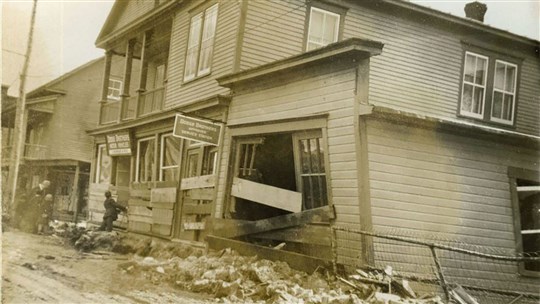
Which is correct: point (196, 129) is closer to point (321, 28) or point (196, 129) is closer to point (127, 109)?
point (321, 28)

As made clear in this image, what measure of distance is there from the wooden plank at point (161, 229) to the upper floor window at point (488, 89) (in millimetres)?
8374

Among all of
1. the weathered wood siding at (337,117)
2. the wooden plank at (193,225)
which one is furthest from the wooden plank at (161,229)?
the weathered wood siding at (337,117)

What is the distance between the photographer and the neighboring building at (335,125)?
638 cm

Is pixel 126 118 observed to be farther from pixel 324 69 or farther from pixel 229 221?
pixel 324 69

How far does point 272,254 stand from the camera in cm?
657

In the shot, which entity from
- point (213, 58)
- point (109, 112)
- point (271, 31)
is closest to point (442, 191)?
point (271, 31)

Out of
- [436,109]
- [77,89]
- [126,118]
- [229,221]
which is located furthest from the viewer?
[77,89]

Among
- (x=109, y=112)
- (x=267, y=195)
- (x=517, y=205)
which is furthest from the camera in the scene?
(x=109, y=112)

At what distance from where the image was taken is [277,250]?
649 centimetres

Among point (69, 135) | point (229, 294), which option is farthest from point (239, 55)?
point (69, 135)

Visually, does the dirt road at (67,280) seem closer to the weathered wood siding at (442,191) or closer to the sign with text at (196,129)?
the sign with text at (196,129)

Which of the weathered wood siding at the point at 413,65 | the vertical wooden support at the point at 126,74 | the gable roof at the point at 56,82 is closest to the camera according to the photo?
the weathered wood siding at the point at 413,65

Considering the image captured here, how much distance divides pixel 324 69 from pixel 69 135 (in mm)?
13681

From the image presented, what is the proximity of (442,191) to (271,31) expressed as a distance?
5374mm
